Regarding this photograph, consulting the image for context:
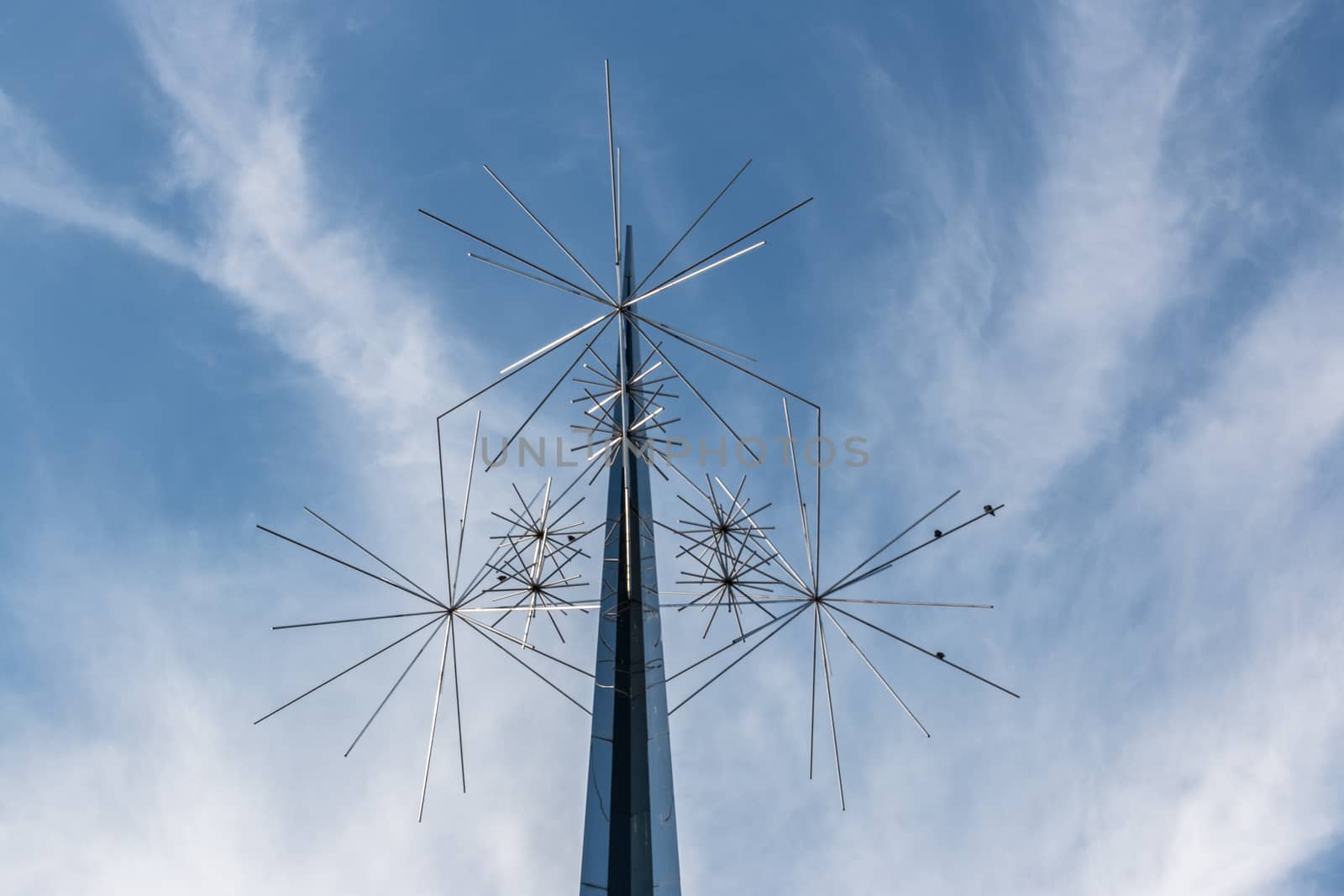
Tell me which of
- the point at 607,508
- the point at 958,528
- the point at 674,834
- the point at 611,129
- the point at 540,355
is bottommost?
the point at 674,834

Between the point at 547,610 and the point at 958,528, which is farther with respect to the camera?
the point at 547,610

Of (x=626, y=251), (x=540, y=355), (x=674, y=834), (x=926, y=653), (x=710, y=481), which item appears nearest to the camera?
(x=674, y=834)

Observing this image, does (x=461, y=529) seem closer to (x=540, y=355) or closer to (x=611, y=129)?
(x=540, y=355)

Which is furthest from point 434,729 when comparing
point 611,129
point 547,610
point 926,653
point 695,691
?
point 611,129

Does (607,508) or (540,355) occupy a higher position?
(540,355)

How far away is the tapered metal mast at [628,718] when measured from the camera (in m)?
16.4

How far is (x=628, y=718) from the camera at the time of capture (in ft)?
57.8

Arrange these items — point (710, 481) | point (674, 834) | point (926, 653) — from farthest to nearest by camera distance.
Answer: point (710, 481)
point (926, 653)
point (674, 834)

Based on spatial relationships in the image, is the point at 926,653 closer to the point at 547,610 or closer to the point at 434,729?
the point at 547,610

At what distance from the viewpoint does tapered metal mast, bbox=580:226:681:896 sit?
16422mm

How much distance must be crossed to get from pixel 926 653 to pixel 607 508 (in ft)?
21.6

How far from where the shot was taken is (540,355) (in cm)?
1984

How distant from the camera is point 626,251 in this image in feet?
84.3

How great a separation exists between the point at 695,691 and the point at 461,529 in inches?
209
